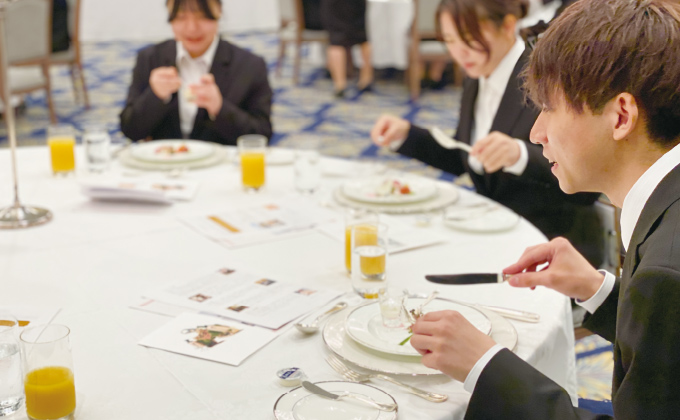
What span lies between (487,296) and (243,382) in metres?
0.54

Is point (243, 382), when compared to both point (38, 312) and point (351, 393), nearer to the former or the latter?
point (351, 393)

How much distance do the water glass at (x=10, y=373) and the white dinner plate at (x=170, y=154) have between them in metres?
1.33

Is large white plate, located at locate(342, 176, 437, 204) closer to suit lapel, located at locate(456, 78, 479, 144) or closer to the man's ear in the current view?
suit lapel, located at locate(456, 78, 479, 144)

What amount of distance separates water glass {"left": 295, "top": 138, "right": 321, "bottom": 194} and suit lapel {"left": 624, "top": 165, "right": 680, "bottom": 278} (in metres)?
1.25

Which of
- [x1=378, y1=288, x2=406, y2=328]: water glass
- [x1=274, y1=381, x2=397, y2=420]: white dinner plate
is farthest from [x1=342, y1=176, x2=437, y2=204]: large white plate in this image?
[x1=274, y1=381, x2=397, y2=420]: white dinner plate

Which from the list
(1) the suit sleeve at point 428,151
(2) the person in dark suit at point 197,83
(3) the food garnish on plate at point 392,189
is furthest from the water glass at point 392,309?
(2) the person in dark suit at point 197,83

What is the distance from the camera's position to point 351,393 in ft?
3.45

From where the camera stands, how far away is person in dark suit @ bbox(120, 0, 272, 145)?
2777mm

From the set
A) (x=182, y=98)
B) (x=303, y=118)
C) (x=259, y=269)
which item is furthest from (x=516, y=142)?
(x=303, y=118)

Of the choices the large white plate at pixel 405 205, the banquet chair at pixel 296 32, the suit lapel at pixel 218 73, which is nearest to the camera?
the large white plate at pixel 405 205

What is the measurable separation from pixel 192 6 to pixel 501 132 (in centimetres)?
125

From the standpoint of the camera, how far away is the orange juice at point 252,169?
2.10 meters

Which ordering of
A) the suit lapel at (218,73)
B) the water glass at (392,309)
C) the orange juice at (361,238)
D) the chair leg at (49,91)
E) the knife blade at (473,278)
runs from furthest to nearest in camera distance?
the chair leg at (49,91), the suit lapel at (218,73), the orange juice at (361,238), the knife blade at (473,278), the water glass at (392,309)

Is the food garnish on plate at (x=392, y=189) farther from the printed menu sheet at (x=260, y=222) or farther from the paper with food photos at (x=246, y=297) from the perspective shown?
the paper with food photos at (x=246, y=297)
